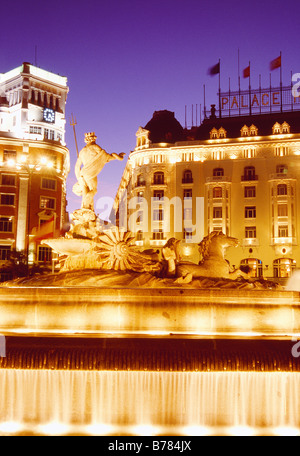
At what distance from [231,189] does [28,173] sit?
22.1 m

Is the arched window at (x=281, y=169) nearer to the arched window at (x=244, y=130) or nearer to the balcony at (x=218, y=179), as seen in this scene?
the balcony at (x=218, y=179)

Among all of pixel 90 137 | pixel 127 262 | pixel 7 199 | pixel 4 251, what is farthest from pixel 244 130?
pixel 127 262

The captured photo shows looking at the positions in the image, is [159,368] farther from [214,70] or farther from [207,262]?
[214,70]

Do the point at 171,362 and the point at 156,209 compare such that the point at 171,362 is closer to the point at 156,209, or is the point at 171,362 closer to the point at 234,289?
the point at 234,289

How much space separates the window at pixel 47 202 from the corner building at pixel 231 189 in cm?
926

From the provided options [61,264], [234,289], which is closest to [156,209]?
[61,264]

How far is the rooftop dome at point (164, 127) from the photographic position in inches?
2498

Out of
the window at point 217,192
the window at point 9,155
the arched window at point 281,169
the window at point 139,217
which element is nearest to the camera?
the arched window at point 281,169

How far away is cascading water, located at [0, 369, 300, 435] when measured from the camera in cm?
923

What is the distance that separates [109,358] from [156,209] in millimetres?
49345

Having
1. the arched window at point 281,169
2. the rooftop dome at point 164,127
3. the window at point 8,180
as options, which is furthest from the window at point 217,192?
the window at point 8,180

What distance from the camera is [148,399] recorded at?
9.25 meters

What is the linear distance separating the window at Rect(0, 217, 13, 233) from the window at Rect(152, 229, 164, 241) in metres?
15.8

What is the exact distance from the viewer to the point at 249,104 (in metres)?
62.5
